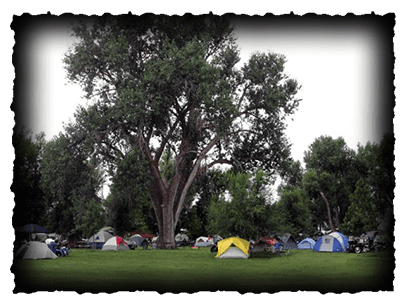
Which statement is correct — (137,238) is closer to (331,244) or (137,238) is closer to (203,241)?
(203,241)

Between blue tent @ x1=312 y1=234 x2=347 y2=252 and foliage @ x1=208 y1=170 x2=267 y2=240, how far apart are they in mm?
12957

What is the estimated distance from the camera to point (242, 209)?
27.0m

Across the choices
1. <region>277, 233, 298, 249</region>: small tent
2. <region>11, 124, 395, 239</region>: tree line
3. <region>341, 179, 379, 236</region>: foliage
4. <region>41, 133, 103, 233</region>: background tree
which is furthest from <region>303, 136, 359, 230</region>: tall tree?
<region>41, 133, 103, 233</region>: background tree

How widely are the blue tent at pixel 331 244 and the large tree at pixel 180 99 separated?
28.6ft

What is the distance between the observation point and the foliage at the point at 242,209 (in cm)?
2708

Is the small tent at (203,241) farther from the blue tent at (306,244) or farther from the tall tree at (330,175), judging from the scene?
the blue tent at (306,244)

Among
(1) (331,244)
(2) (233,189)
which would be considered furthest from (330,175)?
(2) (233,189)

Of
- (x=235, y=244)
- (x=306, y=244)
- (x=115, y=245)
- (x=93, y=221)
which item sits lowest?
(x=115, y=245)

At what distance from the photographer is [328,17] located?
1366 cm

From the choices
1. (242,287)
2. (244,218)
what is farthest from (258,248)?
(242,287)

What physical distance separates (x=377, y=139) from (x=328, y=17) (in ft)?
12.1

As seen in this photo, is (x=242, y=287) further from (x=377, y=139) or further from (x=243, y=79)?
(x=243, y=79)

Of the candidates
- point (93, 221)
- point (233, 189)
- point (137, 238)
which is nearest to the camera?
point (233, 189)

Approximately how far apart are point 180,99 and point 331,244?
60.5 feet
